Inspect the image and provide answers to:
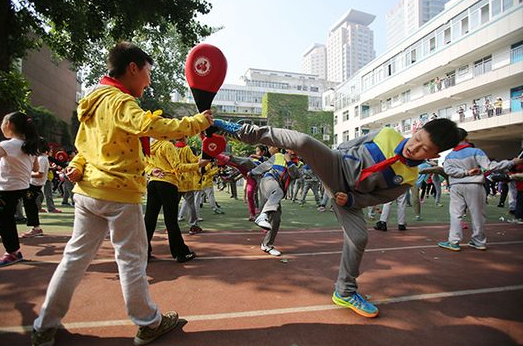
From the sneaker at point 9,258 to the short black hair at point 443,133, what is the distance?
17.0 feet

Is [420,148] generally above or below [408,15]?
below

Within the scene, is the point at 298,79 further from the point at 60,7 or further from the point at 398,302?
the point at 398,302

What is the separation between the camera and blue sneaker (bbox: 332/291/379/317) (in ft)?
9.11

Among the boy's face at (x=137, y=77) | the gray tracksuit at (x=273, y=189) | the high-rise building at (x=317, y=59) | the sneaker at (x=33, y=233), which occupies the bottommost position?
the sneaker at (x=33, y=233)

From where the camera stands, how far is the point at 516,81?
20484mm

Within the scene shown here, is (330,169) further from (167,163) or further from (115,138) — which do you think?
(167,163)

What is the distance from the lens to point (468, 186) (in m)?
5.08

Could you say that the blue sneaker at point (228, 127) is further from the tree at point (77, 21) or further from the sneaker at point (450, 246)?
the tree at point (77, 21)

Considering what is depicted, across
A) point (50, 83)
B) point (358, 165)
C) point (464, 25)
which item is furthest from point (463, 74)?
point (50, 83)

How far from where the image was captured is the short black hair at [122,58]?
2330 millimetres

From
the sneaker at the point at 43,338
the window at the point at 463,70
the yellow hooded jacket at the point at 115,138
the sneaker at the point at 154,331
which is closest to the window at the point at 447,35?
the window at the point at 463,70

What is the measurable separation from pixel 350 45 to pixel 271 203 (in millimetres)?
138154

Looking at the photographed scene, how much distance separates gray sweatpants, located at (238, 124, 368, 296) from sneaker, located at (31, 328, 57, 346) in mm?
2117

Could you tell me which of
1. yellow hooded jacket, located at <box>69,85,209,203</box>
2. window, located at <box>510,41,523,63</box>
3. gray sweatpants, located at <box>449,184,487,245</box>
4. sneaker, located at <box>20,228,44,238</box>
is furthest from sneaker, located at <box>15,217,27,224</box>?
window, located at <box>510,41,523,63</box>
